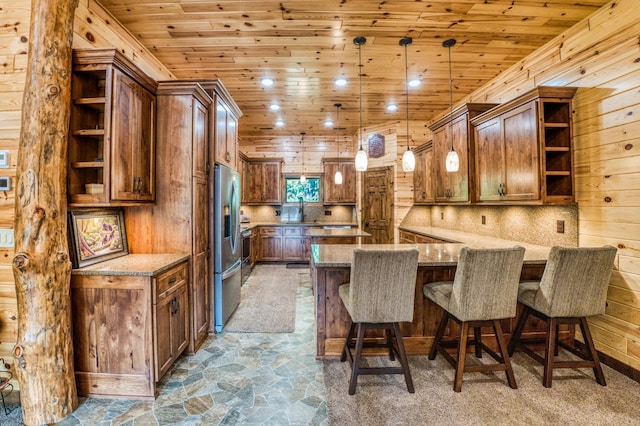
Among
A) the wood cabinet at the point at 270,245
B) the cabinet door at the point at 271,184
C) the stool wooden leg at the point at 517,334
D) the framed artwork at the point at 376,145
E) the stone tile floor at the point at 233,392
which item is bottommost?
the stone tile floor at the point at 233,392

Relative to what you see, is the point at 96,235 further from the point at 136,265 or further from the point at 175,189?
the point at 175,189

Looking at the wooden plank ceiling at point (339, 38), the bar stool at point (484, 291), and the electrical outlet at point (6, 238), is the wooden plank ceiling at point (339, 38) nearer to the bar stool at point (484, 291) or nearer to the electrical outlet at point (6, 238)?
the electrical outlet at point (6, 238)

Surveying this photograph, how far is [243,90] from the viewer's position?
442 cm

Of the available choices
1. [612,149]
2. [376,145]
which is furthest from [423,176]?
[612,149]

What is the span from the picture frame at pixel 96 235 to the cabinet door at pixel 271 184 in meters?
4.41

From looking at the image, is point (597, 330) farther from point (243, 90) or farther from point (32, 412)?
point (243, 90)

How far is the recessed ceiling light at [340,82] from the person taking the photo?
4077mm

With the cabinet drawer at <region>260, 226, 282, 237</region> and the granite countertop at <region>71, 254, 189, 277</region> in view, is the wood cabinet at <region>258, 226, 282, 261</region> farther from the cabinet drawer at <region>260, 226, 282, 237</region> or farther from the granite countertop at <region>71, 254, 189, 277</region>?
the granite countertop at <region>71, 254, 189, 277</region>

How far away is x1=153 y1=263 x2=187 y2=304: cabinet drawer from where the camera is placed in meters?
2.13

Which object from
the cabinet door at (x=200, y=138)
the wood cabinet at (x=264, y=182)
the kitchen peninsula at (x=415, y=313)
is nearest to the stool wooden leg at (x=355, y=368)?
the kitchen peninsula at (x=415, y=313)

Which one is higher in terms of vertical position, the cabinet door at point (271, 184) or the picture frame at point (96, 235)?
the cabinet door at point (271, 184)

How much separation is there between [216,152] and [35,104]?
4.82ft

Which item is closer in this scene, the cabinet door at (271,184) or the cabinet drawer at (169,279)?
the cabinet drawer at (169,279)

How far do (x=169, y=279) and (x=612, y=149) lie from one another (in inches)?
147
